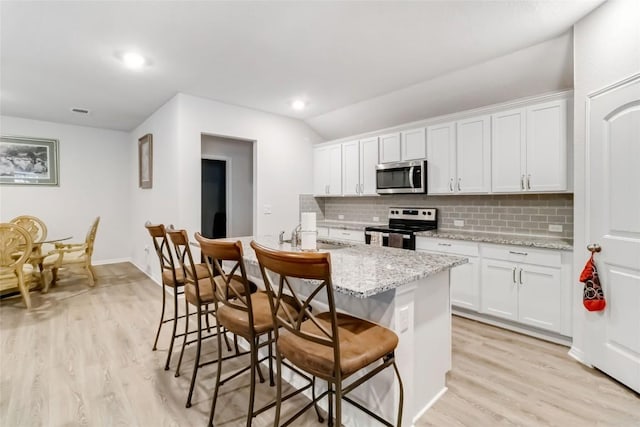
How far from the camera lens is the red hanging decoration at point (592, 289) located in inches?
88.1

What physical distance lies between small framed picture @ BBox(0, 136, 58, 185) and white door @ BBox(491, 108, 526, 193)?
22.8 feet

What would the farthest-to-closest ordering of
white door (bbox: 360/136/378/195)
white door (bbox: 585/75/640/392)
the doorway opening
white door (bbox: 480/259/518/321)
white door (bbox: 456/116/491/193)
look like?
the doorway opening → white door (bbox: 360/136/378/195) → white door (bbox: 456/116/491/193) → white door (bbox: 480/259/518/321) → white door (bbox: 585/75/640/392)

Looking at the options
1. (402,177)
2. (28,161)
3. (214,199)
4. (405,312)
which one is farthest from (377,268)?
(28,161)

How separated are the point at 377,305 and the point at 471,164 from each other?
2.66m

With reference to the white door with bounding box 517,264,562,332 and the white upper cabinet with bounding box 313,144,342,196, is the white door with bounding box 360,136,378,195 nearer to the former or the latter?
the white upper cabinet with bounding box 313,144,342,196

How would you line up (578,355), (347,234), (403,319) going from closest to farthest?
(403,319)
(578,355)
(347,234)

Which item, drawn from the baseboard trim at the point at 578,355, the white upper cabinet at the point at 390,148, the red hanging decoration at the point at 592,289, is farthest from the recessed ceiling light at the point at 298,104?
the baseboard trim at the point at 578,355

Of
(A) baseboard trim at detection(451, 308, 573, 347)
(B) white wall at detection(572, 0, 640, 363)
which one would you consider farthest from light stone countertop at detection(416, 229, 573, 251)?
(A) baseboard trim at detection(451, 308, 573, 347)

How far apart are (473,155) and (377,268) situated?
99.8 inches

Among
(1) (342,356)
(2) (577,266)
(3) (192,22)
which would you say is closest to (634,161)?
(2) (577,266)

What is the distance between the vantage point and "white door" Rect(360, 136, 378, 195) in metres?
4.64

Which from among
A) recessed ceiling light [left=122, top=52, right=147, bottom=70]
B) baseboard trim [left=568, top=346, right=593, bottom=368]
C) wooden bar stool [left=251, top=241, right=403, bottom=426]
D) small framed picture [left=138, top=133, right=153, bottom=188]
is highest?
recessed ceiling light [left=122, top=52, right=147, bottom=70]

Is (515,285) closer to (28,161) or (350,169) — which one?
(350,169)

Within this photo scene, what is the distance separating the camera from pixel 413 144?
13.6ft
